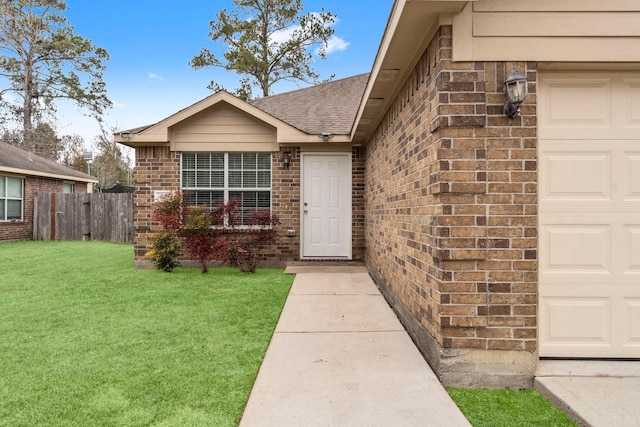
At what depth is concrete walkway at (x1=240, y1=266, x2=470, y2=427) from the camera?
7.11 feet

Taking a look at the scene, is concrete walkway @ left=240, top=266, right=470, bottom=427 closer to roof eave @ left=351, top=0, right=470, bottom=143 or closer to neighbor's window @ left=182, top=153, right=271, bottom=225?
roof eave @ left=351, top=0, right=470, bottom=143

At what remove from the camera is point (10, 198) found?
1257 cm

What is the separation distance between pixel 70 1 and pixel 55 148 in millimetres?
9456

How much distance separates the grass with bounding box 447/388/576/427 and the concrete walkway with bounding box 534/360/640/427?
3.0 inches

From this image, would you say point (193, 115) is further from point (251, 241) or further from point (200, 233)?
point (251, 241)

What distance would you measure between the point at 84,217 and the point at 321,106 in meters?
9.67

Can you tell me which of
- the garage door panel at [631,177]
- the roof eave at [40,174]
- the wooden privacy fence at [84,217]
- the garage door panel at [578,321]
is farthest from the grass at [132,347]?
the roof eave at [40,174]

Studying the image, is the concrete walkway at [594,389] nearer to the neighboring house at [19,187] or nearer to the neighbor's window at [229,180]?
the neighbor's window at [229,180]

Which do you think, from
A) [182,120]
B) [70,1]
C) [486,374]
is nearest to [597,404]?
[486,374]

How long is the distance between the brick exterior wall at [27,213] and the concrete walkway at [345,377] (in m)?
12.7

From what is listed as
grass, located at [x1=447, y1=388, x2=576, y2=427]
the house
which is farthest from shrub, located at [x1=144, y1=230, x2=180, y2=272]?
grass, located at [x1=447, y1=388, x2=576, y2=427]

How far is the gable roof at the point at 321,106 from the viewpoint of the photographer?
7652mm

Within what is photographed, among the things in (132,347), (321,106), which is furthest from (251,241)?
(132,347)

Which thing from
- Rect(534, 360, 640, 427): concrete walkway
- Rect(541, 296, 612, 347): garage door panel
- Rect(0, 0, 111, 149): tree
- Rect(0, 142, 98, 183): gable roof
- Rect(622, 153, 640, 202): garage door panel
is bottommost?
Rect(534, 360, 640, 427): concrete walkway
